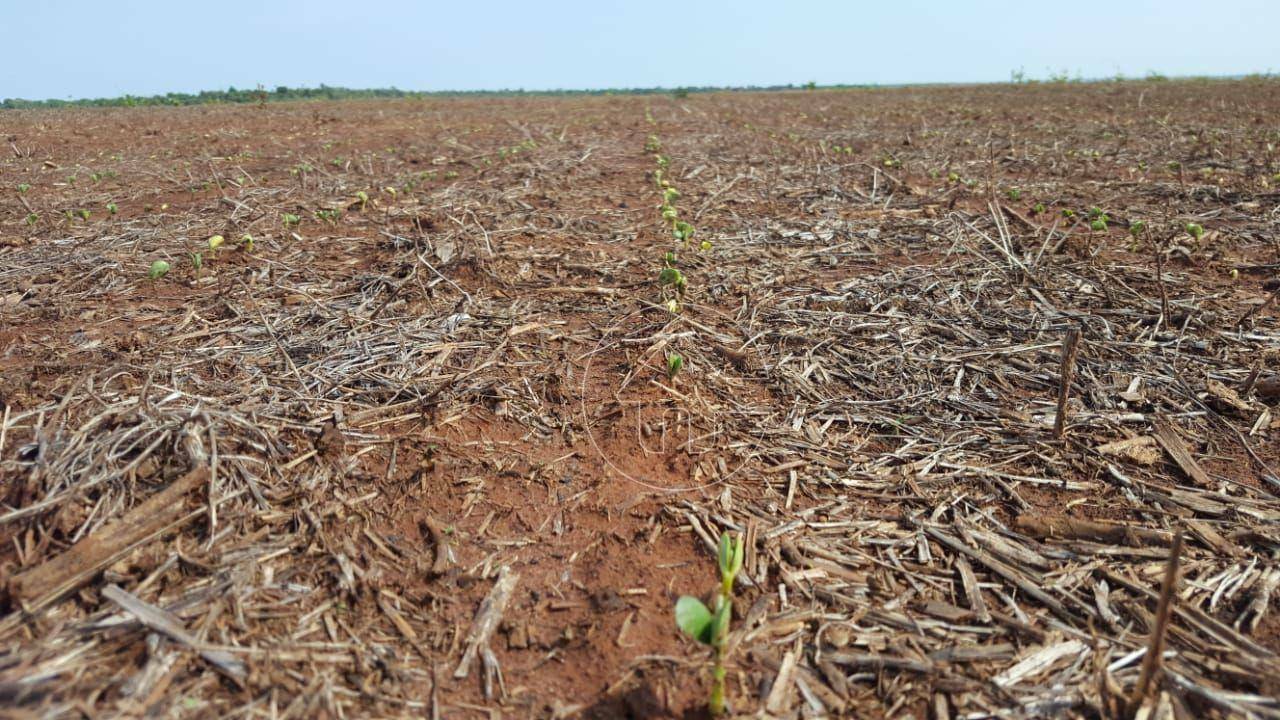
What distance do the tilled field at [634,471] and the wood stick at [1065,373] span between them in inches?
1.2

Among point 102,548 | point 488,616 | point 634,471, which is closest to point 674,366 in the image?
point 634,471

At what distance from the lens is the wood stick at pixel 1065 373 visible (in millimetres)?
2855

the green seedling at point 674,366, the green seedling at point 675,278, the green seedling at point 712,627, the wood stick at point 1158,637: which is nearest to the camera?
the wood stick at point 1158,637

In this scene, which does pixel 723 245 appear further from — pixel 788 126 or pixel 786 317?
pixel 788 126

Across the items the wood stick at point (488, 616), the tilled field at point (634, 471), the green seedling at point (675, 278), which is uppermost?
the green seedling at point (675, 278)

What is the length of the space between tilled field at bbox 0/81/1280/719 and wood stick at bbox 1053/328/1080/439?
31 mm

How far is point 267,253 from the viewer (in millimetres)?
5668

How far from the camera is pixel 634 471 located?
292 centimetres

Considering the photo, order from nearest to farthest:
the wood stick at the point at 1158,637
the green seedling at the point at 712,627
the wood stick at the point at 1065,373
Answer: the wood stick at the point at 1158,637
the green seedling at the point at 712,627
the wood stick at the point at 1065,373

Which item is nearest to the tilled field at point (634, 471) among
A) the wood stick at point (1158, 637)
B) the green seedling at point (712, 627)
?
the wood stick at point (1158, 637)

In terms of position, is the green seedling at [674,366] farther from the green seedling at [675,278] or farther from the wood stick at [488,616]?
the wood stick at [488,616]

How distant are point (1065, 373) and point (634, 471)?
1908 mm

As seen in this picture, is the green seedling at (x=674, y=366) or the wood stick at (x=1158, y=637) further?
the green seedling at (x=674, y=366)

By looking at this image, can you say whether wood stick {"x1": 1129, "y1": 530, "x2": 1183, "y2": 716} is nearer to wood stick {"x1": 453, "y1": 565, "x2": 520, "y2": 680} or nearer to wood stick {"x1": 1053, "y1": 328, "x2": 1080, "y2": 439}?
wood stick {"x1": 1053, "y1": 328, "x2": 1080, "y2": 439}
